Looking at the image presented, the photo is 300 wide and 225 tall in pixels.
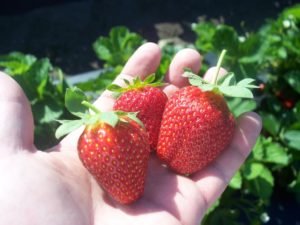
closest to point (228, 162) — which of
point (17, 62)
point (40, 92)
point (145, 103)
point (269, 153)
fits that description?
point (145, 103)

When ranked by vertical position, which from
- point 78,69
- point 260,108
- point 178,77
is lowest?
Answer: point 78,69

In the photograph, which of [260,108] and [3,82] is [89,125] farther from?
[260,108]

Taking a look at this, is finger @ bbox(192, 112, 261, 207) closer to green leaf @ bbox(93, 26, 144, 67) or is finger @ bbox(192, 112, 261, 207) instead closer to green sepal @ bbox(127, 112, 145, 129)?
green sepal @ bbox(127, 112, 145, 129)

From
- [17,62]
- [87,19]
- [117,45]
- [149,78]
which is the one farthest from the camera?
[87,19]

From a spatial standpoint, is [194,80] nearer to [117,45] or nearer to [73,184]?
[73,184]

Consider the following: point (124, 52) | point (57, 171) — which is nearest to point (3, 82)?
point (57, 171)

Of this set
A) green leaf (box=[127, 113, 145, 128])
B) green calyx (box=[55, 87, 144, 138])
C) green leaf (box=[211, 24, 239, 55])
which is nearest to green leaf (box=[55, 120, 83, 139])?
green calyx (box=[55, 87, 144, 138])
